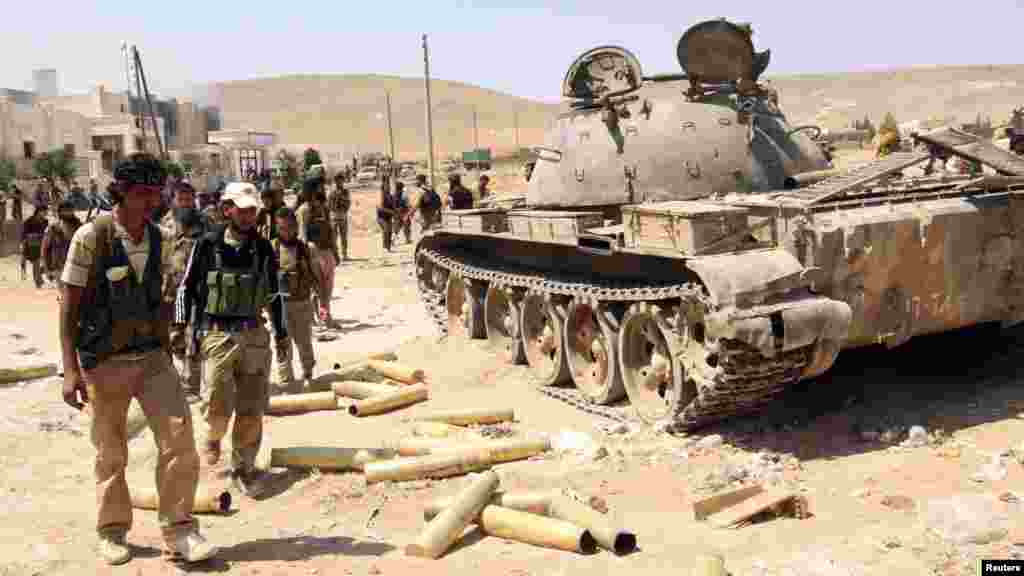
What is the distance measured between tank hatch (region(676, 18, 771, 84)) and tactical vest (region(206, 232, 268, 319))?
4785 millimetres

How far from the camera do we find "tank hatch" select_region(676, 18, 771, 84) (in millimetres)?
9547

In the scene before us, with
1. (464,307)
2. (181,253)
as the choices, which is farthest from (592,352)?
(181,253)

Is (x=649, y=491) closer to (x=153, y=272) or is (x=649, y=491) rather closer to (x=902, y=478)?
(x=902, y=478)

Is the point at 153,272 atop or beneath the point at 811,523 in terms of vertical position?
atop

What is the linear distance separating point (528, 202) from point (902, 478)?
5381 mm

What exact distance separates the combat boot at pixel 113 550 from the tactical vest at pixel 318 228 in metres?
8.68

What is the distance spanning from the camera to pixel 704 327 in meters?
7.22

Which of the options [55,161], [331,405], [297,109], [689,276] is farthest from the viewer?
[297,109]

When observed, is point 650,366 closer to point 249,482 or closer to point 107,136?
point 249,482

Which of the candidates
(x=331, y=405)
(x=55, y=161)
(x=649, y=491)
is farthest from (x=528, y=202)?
(x=55, y=161)

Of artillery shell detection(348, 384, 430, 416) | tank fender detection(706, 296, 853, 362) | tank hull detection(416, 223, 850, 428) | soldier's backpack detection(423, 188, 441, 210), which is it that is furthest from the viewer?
soldier's backpack detection(423, 188, 441, 210)

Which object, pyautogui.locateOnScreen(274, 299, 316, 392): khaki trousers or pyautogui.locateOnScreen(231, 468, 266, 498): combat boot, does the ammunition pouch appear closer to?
pyautogui.locateOnScreen(231, 468, 266, 498): combat boot

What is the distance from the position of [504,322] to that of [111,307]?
6121 millimetres

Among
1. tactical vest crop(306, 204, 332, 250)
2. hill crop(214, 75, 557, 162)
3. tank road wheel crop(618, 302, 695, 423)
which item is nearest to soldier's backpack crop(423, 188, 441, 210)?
tactical vest crop(306, 204, 332, 250)
